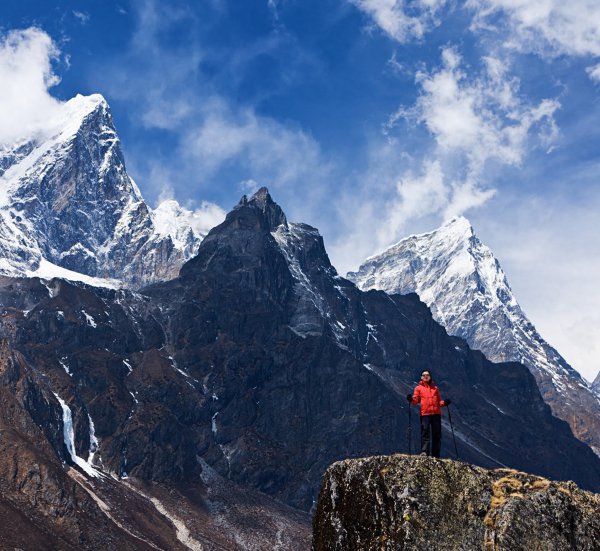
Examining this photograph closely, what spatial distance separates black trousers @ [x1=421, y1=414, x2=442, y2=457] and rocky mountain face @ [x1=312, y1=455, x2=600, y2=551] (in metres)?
3.24

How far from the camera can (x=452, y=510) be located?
19.5m

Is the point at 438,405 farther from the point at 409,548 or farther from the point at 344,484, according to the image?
the point at 409,548

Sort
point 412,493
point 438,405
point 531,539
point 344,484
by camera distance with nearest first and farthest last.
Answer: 1. point 531,539
2. point 412,493
3. point 344,484
4. point 438,405

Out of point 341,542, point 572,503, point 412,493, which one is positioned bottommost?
point 341,542

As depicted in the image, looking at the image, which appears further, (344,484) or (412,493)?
(344,484)

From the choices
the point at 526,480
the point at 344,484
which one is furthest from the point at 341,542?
the point at 526,480

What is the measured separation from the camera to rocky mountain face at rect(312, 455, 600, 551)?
61.5 ft

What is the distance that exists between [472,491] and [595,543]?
2822mm

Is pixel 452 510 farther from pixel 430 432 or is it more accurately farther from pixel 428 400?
pixel 428 400

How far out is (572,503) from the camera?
62.5 ft

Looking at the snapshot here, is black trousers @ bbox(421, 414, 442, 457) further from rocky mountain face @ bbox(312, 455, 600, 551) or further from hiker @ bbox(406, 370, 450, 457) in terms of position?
rocky mountain face @ bbox(312, 455, 600, 551)

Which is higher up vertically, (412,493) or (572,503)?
(572,503)

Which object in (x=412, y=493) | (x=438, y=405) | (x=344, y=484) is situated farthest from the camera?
(x=438, y=405)

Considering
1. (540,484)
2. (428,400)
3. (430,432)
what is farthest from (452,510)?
(428,400)
